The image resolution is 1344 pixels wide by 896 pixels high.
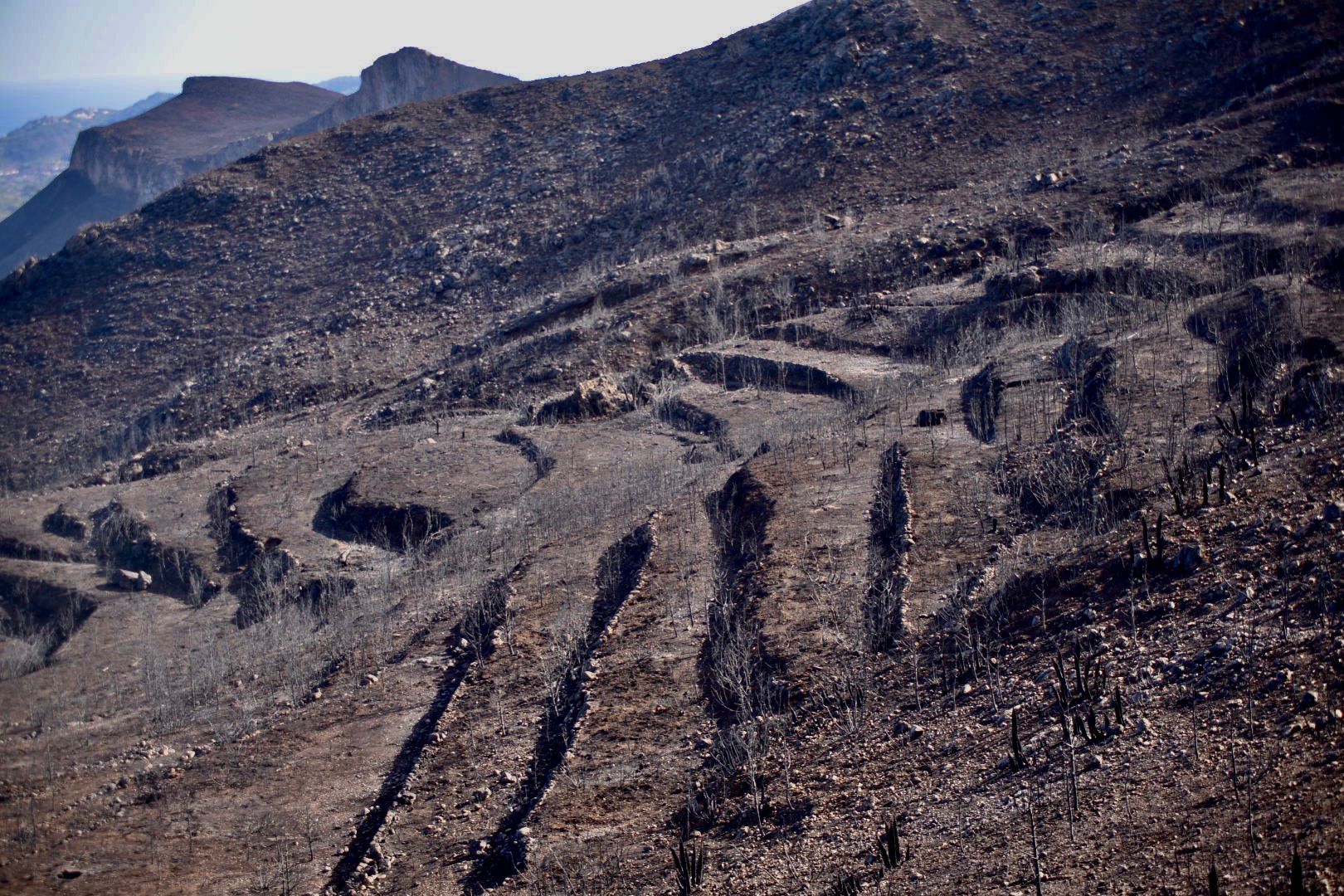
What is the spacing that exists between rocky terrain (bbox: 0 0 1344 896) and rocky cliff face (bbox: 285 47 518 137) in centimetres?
2060

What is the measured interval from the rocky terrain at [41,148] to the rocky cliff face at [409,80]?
1653 inches

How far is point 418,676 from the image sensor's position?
8258 millimetres

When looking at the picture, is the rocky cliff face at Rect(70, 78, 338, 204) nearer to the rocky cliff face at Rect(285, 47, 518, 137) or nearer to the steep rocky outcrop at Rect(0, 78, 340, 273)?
the steep rocky outcrop at Rect(0, 78, 340, 273)

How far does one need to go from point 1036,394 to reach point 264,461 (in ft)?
32.7

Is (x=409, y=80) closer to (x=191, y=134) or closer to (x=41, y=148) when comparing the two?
(x=191, y=134)

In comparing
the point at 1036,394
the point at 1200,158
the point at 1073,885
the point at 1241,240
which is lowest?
the point at 1073,885

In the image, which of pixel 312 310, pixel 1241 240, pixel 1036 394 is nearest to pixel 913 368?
pixel 1036 394

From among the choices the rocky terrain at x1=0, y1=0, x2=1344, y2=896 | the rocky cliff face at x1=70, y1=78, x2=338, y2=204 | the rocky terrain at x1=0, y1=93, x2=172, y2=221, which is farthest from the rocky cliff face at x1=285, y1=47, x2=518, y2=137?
the rocky terrain at x1=0, y1=93, x2=172, y2=221

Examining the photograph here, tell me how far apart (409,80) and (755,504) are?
38863mm

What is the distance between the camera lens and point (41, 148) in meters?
91.2

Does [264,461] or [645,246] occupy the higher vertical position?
[645,246]

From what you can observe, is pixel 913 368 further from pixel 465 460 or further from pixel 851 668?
pixel 851 668

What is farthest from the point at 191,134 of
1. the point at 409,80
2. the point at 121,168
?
the point at 409,80

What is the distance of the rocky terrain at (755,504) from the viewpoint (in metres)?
5.40
